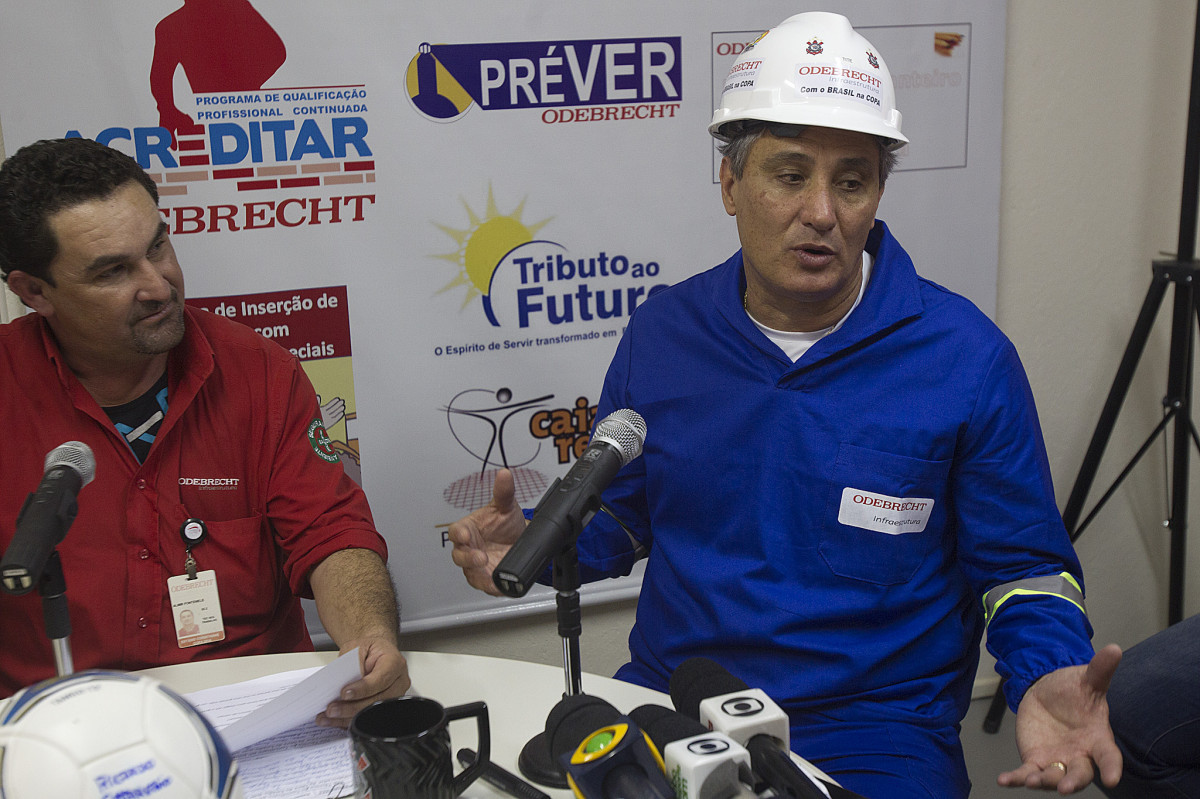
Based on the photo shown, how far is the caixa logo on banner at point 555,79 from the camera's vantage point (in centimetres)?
229

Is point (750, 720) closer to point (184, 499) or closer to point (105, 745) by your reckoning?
point (105, 745)

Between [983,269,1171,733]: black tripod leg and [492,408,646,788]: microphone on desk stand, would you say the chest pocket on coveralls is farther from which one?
[983,269,1171,733]: black tripod leg

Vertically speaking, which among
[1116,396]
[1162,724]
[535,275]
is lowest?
[1162,724]

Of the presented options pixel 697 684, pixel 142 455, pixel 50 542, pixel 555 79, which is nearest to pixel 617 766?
pixel 697 684

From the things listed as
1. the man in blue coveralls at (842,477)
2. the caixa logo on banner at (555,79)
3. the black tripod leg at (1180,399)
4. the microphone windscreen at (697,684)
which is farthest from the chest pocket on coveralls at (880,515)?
the black tripod leg at (1180,399)

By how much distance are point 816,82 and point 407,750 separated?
114 centimetres

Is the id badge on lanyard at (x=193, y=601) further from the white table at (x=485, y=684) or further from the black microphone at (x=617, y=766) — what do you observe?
the black microphone at (x=617, y=766)

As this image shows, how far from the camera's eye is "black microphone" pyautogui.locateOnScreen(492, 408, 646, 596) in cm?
Result: 98

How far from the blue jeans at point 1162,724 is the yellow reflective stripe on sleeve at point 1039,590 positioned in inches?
20.4

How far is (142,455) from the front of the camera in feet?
5.67

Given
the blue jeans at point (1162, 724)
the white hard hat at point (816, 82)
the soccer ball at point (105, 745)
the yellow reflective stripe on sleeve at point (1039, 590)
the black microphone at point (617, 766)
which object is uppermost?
the white hard hat at point (816, 82)

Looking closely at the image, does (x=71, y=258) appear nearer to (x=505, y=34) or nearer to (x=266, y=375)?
(x=266, y=375)

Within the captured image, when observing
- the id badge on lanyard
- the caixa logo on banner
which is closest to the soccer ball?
the id badge on lanyard

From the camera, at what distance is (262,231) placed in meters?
2.24
